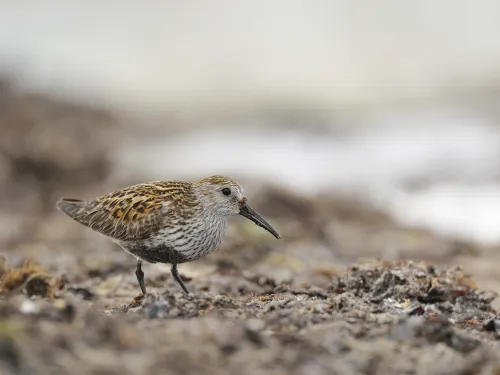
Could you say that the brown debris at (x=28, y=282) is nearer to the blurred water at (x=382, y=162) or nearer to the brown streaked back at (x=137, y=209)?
the brown streaked back at (x=137, y=209)

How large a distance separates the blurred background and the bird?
1627 mm

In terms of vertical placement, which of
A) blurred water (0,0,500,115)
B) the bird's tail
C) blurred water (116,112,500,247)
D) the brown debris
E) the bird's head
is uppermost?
blurred water (0,0,500,115)

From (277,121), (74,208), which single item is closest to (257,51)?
(277,121)

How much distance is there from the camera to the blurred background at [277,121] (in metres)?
12.2

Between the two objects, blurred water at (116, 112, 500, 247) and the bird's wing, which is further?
blurred water at (116, 112, 500, 247)

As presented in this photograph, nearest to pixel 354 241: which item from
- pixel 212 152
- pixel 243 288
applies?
pixel 243 288

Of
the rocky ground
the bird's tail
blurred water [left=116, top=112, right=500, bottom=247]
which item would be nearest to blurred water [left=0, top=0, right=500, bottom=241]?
blurred water [left=116, top=112, right=500, bottom=247]

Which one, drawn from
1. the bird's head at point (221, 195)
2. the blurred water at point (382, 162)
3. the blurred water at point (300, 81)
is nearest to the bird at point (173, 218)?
the bird's head at point (221, 195)

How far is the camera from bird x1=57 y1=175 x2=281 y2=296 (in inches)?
270

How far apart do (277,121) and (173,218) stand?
18.8 meters

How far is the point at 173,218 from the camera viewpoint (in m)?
6.89

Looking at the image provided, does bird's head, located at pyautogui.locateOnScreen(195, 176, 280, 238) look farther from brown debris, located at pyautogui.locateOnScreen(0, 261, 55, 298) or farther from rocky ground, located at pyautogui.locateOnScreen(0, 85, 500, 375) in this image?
brown debris, located at pyautogui.locateOnScreen(0, 261, 55, 298)

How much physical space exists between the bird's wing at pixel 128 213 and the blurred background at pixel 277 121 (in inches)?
49.8

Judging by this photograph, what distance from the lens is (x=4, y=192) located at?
47.0ft
